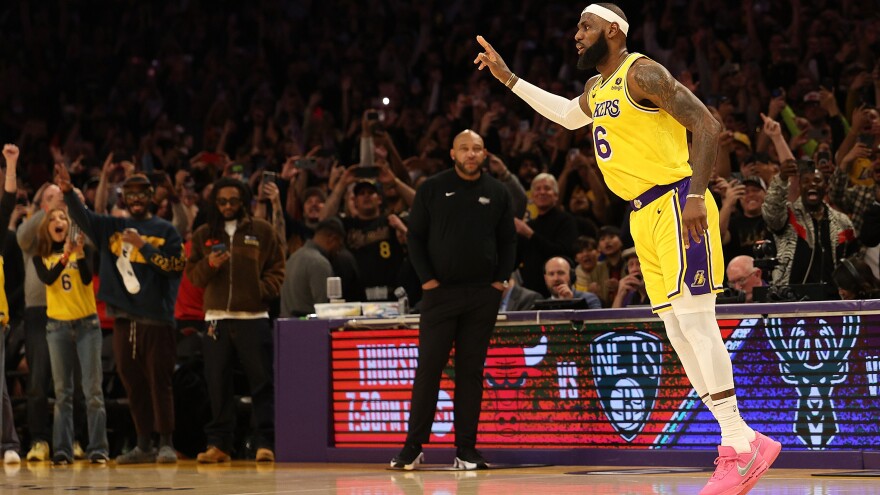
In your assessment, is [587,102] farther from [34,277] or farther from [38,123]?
[38,123]

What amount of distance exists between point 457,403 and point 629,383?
3.87 feet

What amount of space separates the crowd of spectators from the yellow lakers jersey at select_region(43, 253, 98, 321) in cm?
118

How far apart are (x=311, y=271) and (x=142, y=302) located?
141cm

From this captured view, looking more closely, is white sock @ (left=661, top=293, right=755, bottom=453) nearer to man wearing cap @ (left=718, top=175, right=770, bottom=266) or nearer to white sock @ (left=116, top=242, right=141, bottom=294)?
man wearing cap @ (left=718, top=175, right=770, bottom=266)

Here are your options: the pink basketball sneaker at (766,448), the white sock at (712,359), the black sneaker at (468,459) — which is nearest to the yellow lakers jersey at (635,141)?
the white sock at (712,359)

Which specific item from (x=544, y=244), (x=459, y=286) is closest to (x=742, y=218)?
(x=544, y=244)

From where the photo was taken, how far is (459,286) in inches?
370

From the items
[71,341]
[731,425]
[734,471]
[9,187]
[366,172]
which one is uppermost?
[366,172]

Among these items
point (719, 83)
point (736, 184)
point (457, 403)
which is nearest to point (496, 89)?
point (719, 83)

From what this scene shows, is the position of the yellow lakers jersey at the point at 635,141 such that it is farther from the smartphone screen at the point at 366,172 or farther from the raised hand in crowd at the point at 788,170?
the smartphone screen at the point at 366,172

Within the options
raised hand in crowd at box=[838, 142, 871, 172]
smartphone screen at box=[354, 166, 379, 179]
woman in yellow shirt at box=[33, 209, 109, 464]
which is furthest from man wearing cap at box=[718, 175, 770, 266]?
woman in yellow shirt at box=[33, 209, 109, 464]

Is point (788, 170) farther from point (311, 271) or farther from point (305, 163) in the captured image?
point (305, 163)

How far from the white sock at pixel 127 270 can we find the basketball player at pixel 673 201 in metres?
5.43

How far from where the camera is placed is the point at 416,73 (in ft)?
59.5
